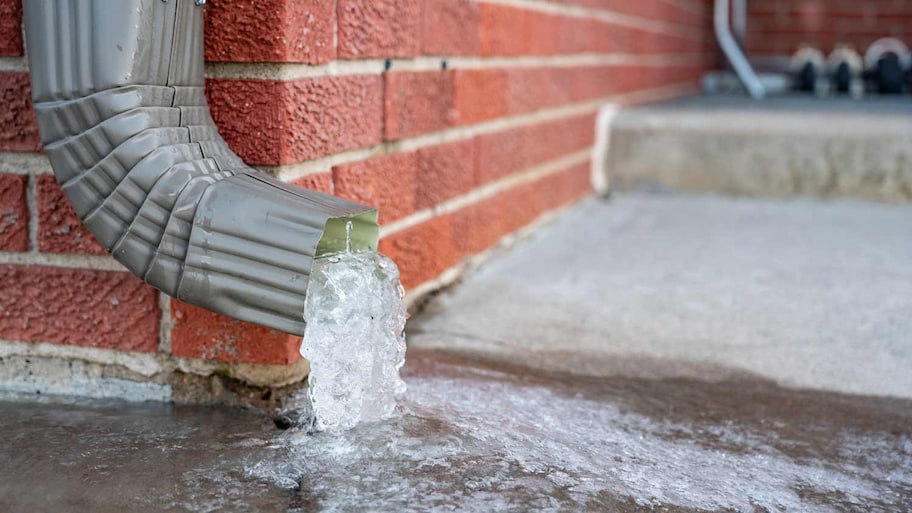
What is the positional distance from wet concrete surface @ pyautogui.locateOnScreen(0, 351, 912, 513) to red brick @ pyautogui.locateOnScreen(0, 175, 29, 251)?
0.25 meters

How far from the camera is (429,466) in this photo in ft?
4.31

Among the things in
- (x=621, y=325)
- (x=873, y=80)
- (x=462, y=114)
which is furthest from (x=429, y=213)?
(x=873, y=80)

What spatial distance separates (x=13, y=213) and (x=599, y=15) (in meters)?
2.53

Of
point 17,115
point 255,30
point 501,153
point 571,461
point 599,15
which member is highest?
point 599,15

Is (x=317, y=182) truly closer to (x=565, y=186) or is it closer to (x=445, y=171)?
(x=445, y=171)

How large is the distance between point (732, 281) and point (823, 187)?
143cm

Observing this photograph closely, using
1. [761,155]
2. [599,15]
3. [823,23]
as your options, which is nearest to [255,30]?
[599,15]

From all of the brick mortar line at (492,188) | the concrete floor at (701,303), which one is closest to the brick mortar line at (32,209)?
the brick mortar line at (492,188)

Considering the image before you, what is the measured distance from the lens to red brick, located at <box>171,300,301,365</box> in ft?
5.21

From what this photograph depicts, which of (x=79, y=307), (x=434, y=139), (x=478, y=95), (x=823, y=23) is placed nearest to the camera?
(x=79, y=307)

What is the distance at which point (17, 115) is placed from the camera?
159 cm

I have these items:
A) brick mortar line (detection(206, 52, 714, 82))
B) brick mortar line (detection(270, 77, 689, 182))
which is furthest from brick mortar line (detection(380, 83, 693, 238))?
brick mortar line (detection(206, 52, 714, 82))

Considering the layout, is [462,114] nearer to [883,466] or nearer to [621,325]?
[621,325]

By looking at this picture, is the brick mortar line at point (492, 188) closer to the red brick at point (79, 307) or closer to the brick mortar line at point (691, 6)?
the red brick at point (79, 307)
